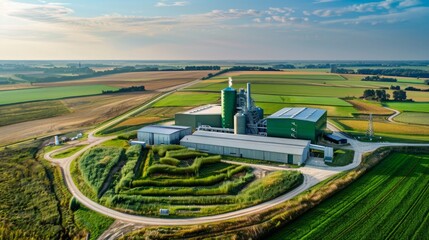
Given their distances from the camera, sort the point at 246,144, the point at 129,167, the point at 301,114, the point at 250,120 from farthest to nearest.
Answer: the point at 250,120 < the point at 301,114 < the point at 246,144 < the point at 129,167

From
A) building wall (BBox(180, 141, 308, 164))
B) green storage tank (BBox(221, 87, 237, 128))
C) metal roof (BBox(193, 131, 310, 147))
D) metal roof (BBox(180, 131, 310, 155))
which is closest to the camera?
building wall (BBox(180, 141, 308, 164))

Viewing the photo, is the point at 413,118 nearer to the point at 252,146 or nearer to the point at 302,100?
the point at 302,100

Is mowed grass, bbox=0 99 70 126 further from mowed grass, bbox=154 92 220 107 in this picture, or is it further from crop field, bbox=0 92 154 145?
mowed grass, bbox=154 92 220 107

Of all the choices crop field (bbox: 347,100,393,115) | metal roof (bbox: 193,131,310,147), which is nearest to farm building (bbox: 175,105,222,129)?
metal roof (bbox: 193,131,310,147)

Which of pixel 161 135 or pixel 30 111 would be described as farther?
pixel 30 111

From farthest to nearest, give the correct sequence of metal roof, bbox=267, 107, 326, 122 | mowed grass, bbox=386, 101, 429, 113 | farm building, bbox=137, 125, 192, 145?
mowed grass, bbox=386, 101, 429, 113 < farm building, bbox=137, 125, 192, 145 < metal roof, bbox=267, 107, 326, 122

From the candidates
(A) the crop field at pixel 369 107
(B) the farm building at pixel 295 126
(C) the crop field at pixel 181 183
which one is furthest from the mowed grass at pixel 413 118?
(C) the crop field at pixel 181 183

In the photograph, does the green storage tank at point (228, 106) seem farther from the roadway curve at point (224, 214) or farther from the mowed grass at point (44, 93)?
the mowed grass at point (44, 93)

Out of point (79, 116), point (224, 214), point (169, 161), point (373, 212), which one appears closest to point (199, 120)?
point (169, 161)
